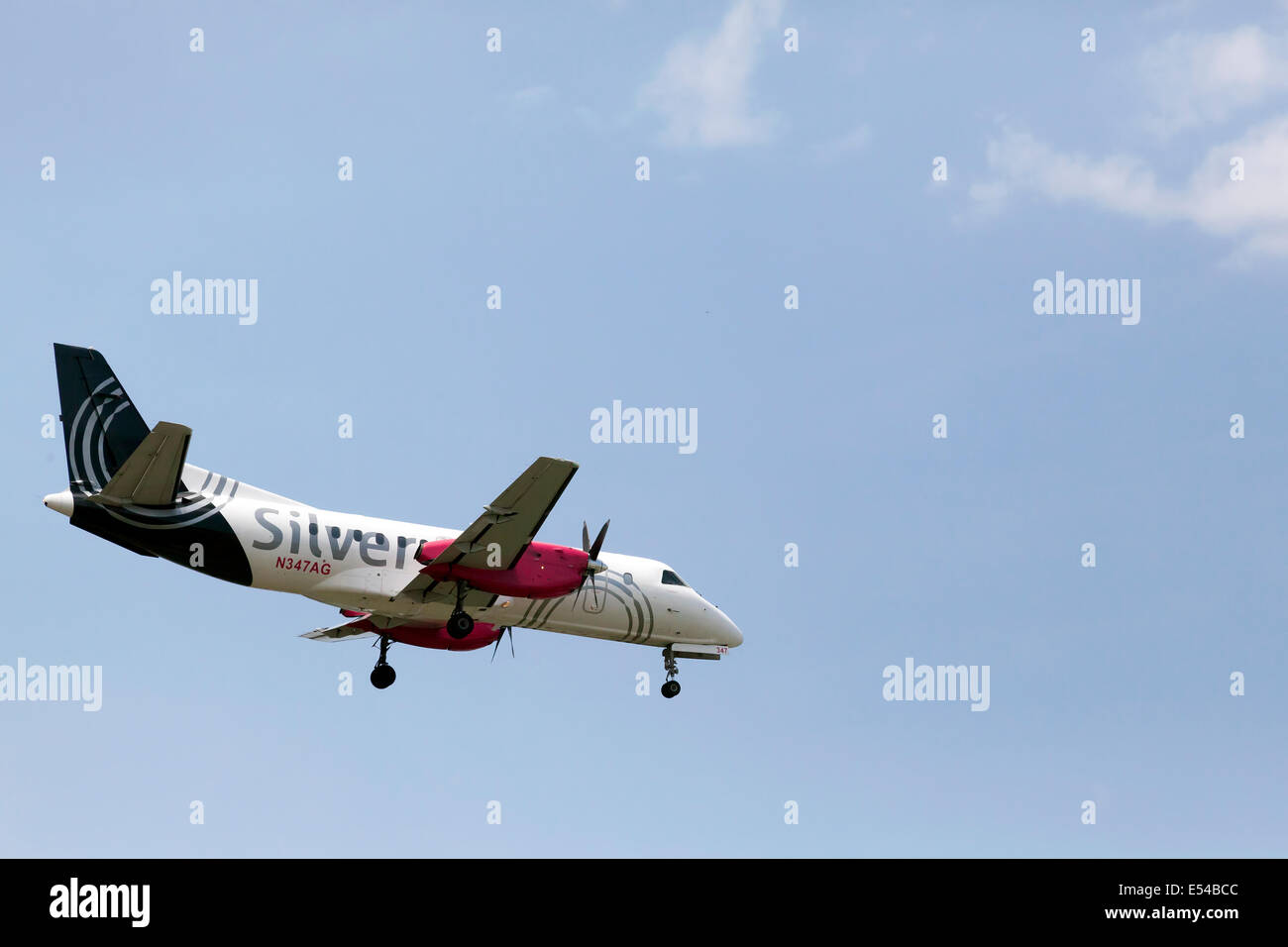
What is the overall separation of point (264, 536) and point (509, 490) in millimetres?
5863

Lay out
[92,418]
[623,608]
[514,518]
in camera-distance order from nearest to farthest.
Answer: [92,418], [514,518], [623,608]

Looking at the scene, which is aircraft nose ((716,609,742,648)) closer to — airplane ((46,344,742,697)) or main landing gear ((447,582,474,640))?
airplane ((46,344,742,697))

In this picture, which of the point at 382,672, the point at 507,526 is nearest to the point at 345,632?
the point at 382,672

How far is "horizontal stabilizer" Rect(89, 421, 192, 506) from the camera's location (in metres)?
31.6

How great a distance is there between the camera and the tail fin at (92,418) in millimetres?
33000

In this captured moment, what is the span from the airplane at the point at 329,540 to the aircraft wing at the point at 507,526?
0.03 meters

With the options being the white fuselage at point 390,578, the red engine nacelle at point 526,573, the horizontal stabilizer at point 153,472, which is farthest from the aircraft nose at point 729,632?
the horizontal stabilizer at point 153,472

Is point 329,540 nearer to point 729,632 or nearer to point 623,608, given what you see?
point 623,608

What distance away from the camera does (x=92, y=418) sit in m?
33.2

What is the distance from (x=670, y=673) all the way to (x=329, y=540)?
10.6m

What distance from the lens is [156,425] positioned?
31312 mm

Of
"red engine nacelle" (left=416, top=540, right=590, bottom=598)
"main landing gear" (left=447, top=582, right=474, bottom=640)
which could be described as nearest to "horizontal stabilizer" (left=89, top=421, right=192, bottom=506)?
"red engine nacelle" (left=416, top=540, right=590, bottom=598)
